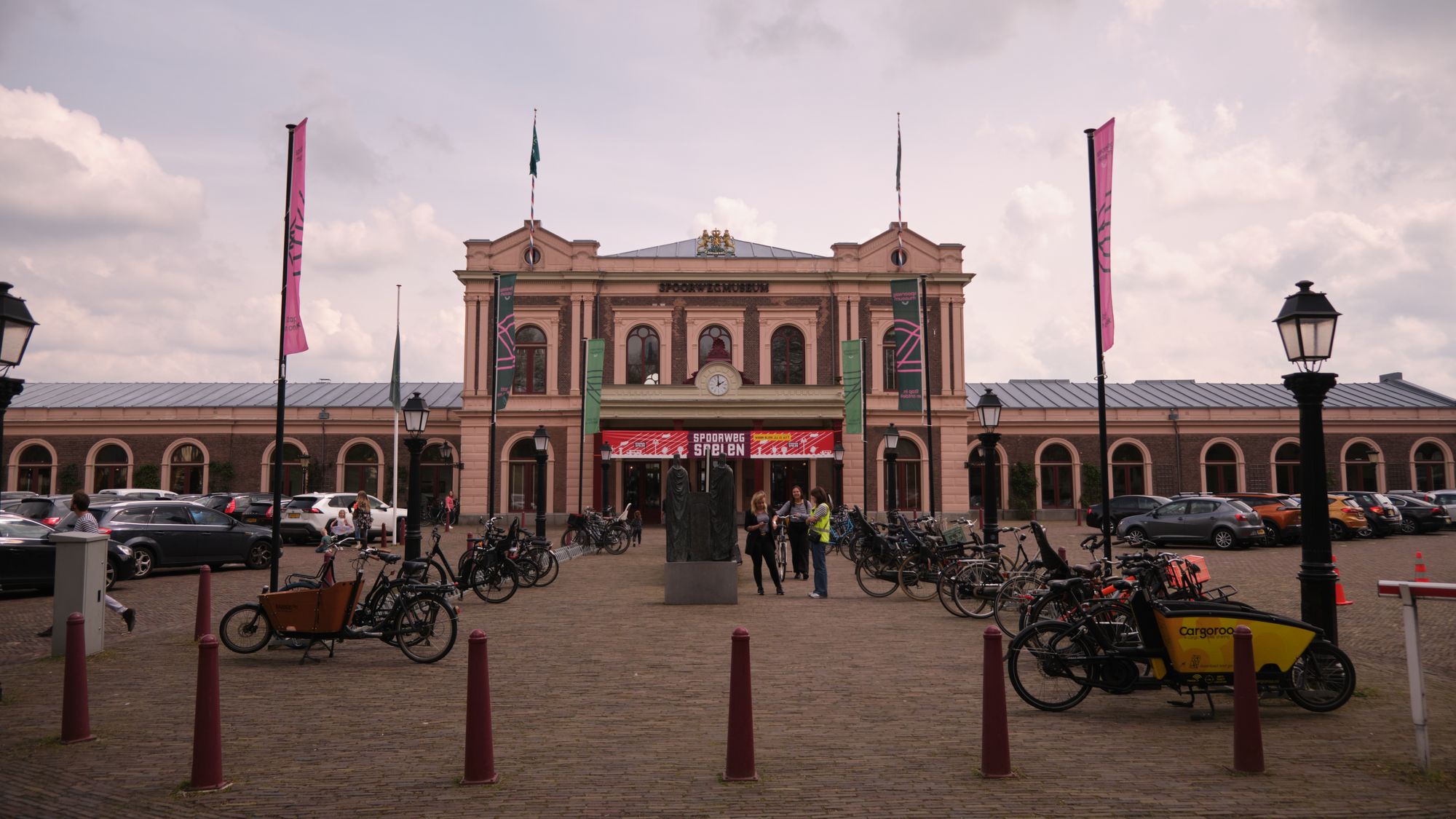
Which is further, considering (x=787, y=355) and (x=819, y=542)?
(x=787, y=355)

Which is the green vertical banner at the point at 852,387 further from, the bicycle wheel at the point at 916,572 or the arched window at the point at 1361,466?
the arched window at the point at 1361,466

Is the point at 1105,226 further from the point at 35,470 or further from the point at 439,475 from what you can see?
the point at 35,470

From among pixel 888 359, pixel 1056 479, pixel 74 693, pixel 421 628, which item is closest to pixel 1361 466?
pixel 1056 479

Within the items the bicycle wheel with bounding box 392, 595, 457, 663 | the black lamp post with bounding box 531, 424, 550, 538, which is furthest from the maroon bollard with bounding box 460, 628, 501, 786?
the black lamp post with bounding box 531, 424, 550, 538

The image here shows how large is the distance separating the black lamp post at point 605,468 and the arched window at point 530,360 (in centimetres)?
441

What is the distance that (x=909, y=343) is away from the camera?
29219 mm

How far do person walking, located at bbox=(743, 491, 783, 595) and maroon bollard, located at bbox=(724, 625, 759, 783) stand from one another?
9.04m

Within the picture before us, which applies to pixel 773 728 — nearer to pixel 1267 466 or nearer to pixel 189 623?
pixel 189 623

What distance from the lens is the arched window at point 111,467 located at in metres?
42.1

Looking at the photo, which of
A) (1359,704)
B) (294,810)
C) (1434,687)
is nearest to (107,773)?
(294,810)

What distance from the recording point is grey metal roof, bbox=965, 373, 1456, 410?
152 ft

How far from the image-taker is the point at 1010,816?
5.17m

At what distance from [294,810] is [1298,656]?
6975 mm

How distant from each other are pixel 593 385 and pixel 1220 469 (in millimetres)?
28322
